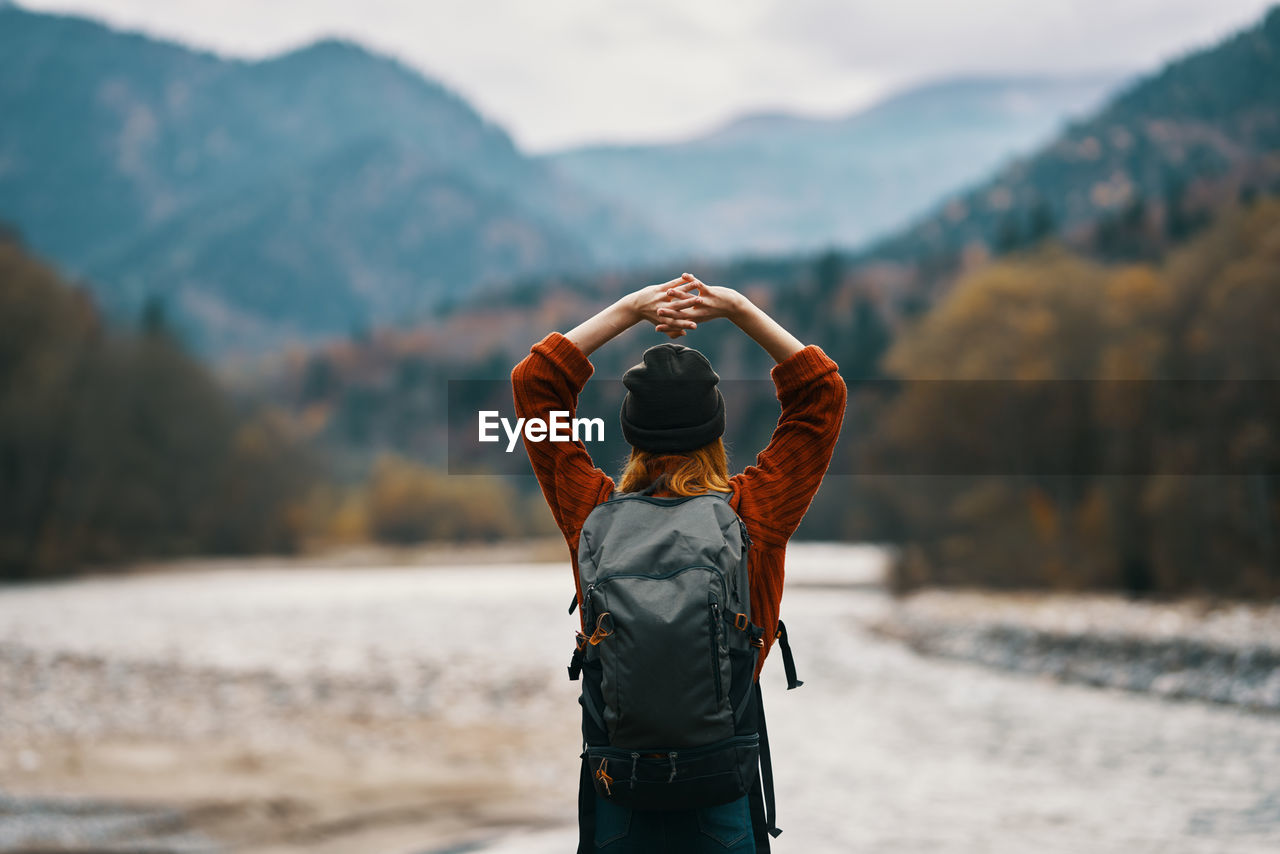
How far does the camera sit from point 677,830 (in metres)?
2.71

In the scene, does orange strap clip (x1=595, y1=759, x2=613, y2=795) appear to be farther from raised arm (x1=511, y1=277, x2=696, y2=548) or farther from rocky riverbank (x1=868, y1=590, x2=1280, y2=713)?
rocky riverbank (x1=868, y1=590, x2=1280, y2=713)

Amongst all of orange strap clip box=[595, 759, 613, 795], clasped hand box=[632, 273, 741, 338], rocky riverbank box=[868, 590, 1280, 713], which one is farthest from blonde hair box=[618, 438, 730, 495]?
rocky riverbank box=[868, 590, 1280, 713]

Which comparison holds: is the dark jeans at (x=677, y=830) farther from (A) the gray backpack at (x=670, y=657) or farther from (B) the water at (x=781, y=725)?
(B) the water at (x=781, y=725)

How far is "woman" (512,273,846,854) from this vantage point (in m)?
2.73

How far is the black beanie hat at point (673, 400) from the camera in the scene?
279 centimetres

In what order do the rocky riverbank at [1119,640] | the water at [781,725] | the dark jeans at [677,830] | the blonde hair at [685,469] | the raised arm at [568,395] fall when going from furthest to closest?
the rocky riverbank at [1119,640]
the water at [781,725]
the raised arm at [568,395]
the blonde hair at [685,469]
the dark jeans at [677,830]

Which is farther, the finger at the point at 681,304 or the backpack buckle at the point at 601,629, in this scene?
the finger at the point at 681,304

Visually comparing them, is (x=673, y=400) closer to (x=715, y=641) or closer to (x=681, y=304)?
(x=681, y=304)

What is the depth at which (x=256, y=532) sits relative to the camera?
67.2 metres

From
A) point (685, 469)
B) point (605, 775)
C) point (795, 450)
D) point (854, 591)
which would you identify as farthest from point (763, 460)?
point (854, 591)

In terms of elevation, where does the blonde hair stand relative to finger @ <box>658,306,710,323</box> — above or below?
below

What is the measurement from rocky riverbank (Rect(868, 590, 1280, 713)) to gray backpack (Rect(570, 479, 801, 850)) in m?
19.3

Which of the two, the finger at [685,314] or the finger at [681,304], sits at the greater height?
the finger at [681,304]

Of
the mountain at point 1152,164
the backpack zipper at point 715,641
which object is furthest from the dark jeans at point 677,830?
the mountain at point 1152,164
